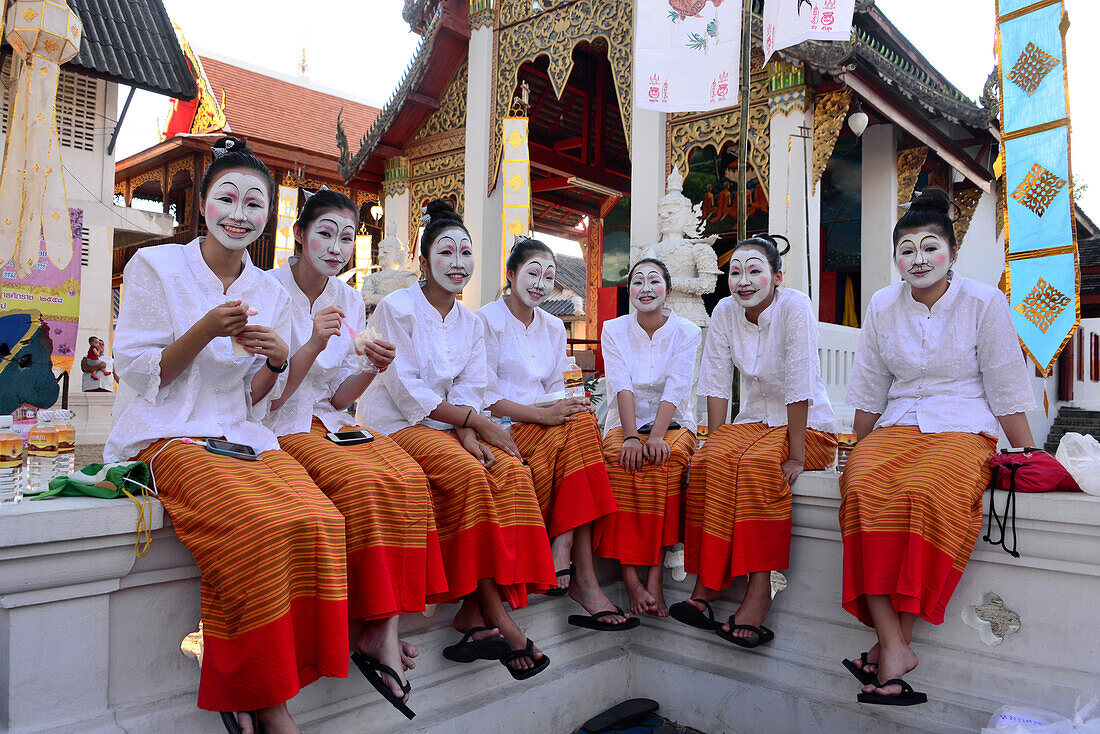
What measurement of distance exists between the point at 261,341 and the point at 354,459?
1.58 feet

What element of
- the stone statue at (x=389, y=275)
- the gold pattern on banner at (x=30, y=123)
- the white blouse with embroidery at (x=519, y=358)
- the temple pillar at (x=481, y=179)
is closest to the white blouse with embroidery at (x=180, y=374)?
the white blouse with embroidery at (x=519, y=358)

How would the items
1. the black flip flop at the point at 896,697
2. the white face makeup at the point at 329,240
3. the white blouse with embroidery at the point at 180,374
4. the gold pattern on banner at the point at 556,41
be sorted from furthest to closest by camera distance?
the gold pattern on banner at the point at 556,41
the white face makeup at the point at 329,240
the black flip flop at the point at 896,697
the white blouse with embroidery at the point at 180,374

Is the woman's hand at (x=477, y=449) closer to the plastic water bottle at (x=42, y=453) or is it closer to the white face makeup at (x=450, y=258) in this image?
the white face makeup at (x=450, y=258)

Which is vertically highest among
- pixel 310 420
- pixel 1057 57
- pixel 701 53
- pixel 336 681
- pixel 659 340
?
pixel 701 53

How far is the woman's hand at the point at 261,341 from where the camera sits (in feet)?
7.48

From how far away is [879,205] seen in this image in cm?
927

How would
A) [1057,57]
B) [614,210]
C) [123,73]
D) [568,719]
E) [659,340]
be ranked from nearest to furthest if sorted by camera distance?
[568,719] < [659,340] < [1057,57] < [123,73] < [614,210]

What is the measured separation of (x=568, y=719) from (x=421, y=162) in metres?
9.34

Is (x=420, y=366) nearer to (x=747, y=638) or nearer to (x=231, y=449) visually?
(x=231, y=449)

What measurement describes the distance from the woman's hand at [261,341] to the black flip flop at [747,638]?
196cm

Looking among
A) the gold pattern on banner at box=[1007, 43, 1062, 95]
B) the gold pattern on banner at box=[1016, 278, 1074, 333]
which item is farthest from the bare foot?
the gold pattern on banner at box=[1007, 43, 1062, 95]

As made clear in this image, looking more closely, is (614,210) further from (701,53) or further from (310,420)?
(310,420)

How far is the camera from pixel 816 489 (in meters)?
2.96

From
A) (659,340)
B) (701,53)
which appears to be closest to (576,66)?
(701,53)
